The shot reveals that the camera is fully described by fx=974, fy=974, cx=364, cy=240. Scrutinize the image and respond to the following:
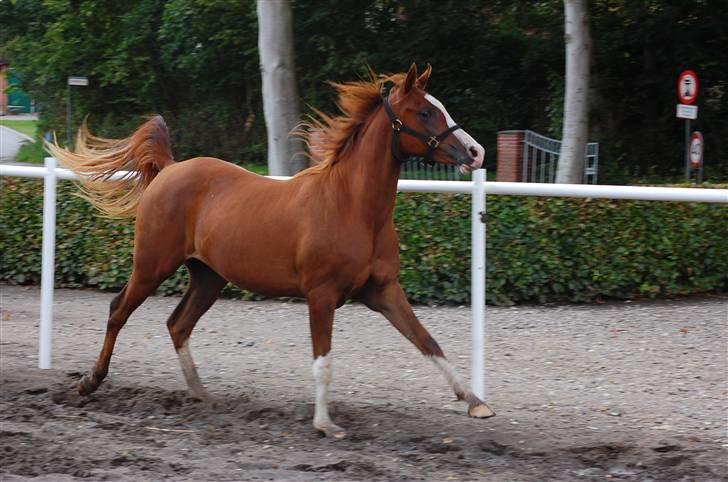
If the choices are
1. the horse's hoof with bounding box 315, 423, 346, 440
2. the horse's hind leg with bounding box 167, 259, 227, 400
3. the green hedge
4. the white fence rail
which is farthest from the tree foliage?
the horse's hoof with bounding box 315, 423, 346, 440

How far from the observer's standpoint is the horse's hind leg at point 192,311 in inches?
251

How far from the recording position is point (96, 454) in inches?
199

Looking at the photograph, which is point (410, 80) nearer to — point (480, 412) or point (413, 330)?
point (413, 330)

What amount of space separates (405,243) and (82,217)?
11.6 feet

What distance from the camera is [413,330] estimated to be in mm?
5754

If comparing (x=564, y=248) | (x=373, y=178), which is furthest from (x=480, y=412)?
(x=564, y=248)

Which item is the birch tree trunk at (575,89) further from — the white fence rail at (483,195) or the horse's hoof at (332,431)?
the horse's hoof at (332,431)

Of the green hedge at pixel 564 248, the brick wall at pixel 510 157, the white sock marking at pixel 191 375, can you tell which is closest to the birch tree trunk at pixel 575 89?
the green hedge at pixel 564 248

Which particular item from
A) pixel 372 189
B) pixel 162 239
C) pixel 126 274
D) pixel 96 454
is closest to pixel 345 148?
pixel 372 189

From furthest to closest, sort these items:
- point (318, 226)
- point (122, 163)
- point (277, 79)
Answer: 1. point (277, 79)
2. point (122, 163)
3. point (318, 226)

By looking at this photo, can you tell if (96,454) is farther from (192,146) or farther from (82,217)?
(192,146)

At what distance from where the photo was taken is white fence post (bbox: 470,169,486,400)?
6.05 metres

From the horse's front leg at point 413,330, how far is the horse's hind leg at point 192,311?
1.31 meters

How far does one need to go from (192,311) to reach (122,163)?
1225mm
